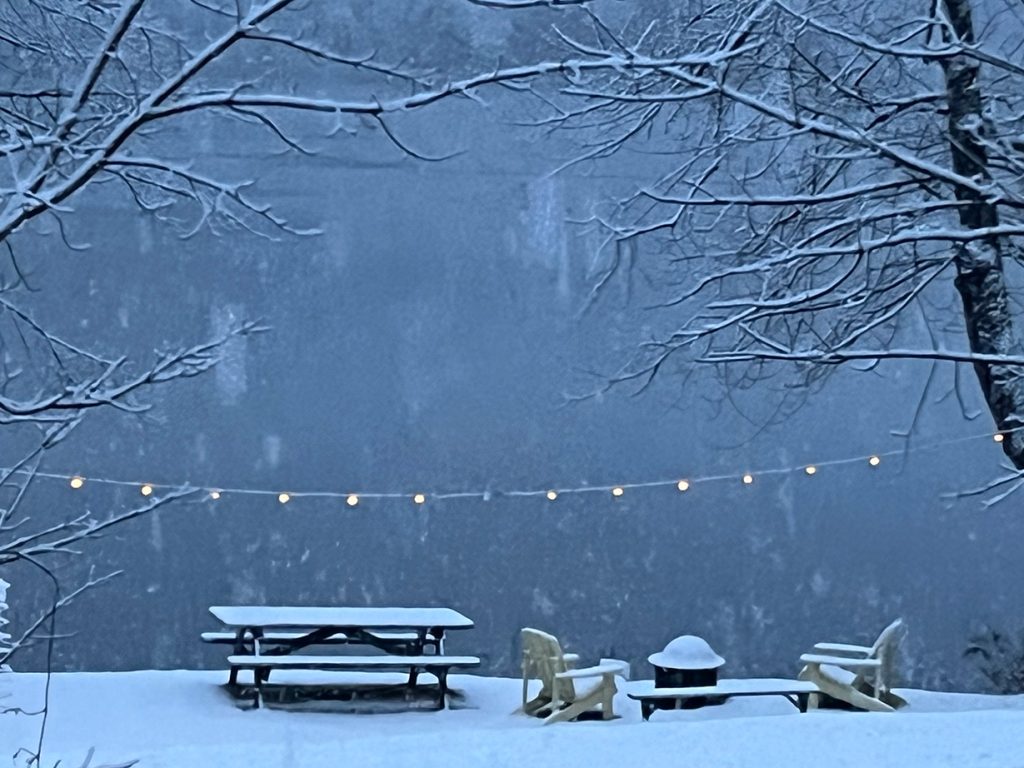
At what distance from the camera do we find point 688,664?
782 cm

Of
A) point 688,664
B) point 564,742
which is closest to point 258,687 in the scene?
point 688,664

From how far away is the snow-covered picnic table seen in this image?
7625mm

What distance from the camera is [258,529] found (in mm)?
11906

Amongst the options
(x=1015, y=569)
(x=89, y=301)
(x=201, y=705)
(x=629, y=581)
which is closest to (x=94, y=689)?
(x=201, y=705)

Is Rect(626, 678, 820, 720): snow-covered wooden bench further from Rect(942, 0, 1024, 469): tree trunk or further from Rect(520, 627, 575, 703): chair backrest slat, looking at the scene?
Rect(942, 0, 1024, 469): tree trunk

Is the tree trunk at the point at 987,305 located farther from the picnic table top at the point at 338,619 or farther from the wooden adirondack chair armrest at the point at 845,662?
the picnic table top at the point at 338,619

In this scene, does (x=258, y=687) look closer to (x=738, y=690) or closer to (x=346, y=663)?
(x=346, y=663)

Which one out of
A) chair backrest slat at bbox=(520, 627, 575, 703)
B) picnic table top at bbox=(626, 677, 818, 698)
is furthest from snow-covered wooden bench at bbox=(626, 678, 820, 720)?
chair backrest slat at bbox=(520, 627, 575, 703)

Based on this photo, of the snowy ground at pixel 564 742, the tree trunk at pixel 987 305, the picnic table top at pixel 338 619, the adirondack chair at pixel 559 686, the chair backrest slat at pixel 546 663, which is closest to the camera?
the snowy ground at pixel 564 742

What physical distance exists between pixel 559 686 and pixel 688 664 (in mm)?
791

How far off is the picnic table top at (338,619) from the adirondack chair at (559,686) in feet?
1.43

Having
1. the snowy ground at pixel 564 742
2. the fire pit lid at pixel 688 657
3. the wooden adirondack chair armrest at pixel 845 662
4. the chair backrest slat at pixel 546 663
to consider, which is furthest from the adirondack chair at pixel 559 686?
the wooden adirondack chair armrest at pixel 845 662

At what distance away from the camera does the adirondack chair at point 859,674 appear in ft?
24.9

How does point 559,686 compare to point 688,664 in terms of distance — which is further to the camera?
point 688,664
